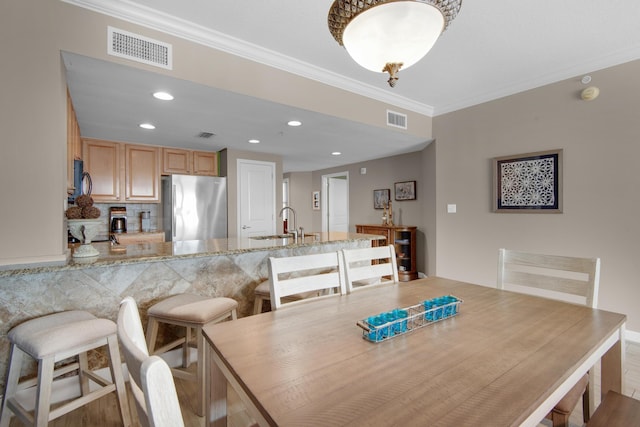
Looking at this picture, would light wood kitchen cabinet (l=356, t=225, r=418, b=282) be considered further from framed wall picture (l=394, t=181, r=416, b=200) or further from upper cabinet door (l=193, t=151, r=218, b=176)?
upper cabinet door (l=193, t=151, r=218, b=176)

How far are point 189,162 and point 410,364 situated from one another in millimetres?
4687

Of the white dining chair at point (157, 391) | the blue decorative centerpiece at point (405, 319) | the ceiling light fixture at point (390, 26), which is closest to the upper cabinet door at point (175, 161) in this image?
the ceiling light fixture at point (390, 26)

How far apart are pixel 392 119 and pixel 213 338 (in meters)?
3.27

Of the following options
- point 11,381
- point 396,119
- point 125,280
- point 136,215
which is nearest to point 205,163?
point 136,215

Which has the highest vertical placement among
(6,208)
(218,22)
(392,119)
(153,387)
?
(218,22)

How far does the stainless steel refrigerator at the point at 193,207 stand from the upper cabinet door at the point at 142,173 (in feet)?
0.51

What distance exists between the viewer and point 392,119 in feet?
12.0

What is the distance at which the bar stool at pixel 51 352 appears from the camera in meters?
1.32

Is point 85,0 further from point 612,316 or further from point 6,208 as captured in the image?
point 612,316

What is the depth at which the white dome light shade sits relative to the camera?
3.86 feet

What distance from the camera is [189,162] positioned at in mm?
4781

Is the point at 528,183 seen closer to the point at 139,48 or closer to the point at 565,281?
the point at 565,281

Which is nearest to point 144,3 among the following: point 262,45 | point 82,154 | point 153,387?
point 262,45

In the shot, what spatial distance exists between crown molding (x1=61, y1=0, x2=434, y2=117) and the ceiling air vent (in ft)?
0.84
